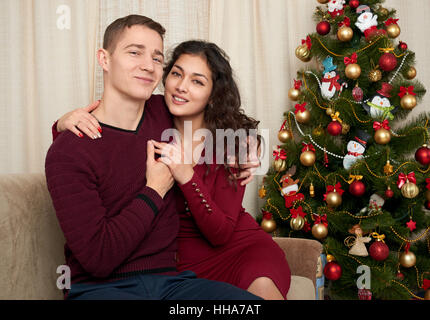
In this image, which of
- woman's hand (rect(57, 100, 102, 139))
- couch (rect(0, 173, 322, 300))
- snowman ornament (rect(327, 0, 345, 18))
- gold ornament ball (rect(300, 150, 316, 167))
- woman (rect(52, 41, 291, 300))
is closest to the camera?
couch (rect(0, 173, 322, 300))

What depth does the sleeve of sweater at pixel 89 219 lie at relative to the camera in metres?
1.17

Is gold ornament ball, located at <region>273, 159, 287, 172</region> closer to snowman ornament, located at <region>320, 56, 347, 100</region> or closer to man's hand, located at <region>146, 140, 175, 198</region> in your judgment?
snowman ornament, located at <region>320, 56, 347, 100</region>

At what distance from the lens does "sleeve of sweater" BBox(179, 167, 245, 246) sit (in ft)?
4.69

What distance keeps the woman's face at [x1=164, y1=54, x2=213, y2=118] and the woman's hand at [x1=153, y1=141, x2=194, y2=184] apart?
0.72 feet

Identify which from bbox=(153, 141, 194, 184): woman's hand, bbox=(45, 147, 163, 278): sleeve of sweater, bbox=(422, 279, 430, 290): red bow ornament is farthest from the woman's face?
bbox=(422, 279, 430, 290): red bow ornament

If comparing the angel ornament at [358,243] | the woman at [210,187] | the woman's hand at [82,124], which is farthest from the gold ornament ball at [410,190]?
the woman's hand at [82,124]

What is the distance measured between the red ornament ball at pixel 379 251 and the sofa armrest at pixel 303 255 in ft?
1.30

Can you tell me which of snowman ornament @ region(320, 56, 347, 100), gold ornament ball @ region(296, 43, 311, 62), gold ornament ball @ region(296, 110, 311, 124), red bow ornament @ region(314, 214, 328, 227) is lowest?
red bow ornament @ region(314, 214, 328, 227)

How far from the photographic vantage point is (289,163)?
2.34m

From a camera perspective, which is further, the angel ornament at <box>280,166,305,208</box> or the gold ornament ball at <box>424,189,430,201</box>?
the angel ornament at <box>280,166,305,208</box>

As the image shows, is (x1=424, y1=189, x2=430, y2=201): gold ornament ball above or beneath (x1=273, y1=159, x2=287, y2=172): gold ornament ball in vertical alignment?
beneath

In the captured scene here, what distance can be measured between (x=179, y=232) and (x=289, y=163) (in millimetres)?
957

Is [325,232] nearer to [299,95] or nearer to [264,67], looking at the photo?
[299,95]
